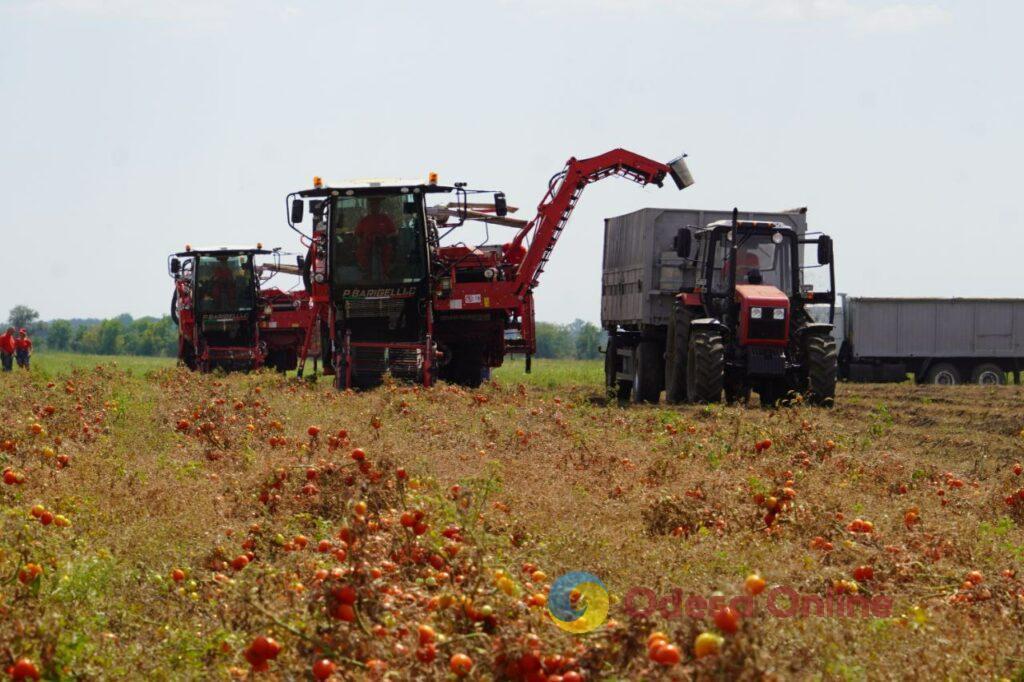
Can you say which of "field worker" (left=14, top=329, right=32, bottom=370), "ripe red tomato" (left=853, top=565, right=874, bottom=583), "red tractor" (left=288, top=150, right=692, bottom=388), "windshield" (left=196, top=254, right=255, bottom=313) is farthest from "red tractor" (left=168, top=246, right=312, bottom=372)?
"ripe red tomato" (left=853, top=565, right=874, bottom=583)

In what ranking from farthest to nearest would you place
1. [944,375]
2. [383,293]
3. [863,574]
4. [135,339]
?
[135,339]
[944,375]
[383,293]
[863,574]

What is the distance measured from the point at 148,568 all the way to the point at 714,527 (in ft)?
10.0

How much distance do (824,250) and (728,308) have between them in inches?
59.9

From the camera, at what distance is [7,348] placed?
3080 cm

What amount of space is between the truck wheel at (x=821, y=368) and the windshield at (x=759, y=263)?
3.25ft

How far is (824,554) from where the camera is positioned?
653cm

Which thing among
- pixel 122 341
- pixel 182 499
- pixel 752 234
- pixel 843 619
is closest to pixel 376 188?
pixel 752 234

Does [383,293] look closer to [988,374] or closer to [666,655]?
[666,655]

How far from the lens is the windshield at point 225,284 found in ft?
101

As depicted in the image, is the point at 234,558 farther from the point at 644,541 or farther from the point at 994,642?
the point at 994,642

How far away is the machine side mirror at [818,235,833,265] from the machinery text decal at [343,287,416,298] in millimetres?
6629

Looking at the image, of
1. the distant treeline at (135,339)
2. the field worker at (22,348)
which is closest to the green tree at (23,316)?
the distant treeline at (135,339)

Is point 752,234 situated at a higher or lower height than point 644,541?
higher

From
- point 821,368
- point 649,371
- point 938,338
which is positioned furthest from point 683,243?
point 938,338
